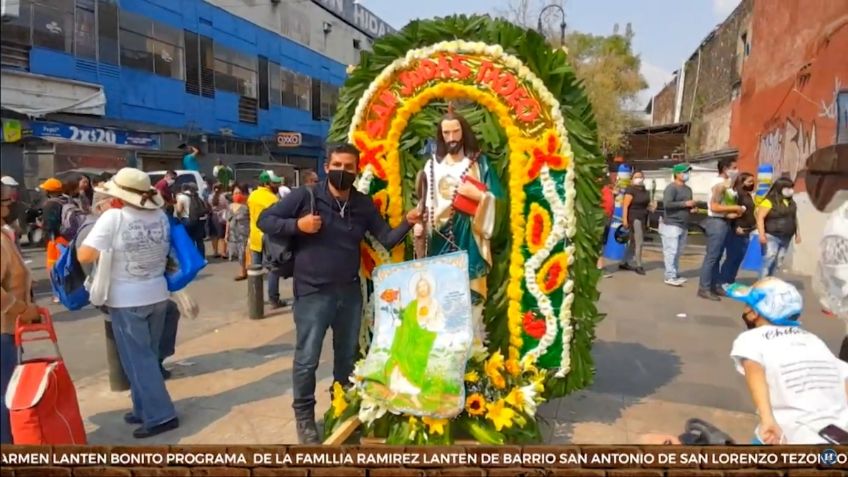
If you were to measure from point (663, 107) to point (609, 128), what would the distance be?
470 centimetres

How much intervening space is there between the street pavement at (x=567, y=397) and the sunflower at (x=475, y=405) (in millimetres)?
606

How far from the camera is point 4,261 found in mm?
2070

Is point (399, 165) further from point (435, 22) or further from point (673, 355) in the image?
point (673, 355)

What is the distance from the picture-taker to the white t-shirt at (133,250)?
305cm

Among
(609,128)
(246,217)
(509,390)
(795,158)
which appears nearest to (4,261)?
(509,390)

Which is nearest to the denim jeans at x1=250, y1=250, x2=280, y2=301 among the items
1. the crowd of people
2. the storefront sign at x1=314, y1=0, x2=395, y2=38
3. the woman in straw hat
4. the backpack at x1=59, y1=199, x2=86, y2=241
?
the backpack at x1=59, y1=199, x2=86, y2=241

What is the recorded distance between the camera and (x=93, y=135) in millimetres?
13805

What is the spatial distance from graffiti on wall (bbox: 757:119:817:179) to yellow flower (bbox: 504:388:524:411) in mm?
5259

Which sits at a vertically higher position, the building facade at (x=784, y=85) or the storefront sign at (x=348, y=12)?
the storefront sign at (x=348, y=12)

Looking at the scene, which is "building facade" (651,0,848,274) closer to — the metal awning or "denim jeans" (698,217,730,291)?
"denim jeans" (698,217,730,291)

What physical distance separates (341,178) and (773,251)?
540 centimetres

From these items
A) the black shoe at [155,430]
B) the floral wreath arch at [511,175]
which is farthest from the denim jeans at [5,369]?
the floral wreath arch at [511,175]

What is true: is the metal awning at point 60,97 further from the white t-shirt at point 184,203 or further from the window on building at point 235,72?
the window on building at point 235,72

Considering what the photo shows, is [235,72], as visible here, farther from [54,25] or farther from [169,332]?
[169,332]
